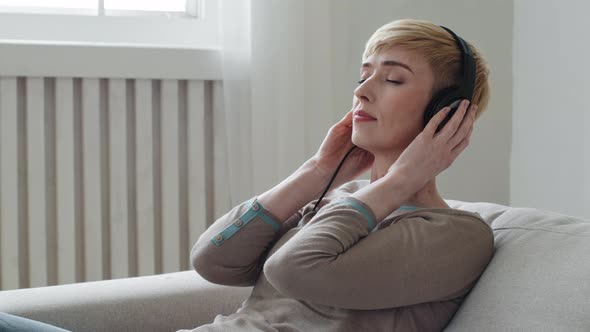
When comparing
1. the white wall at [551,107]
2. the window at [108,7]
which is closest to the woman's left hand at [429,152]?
the white wall at [551,107]

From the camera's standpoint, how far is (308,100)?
228cm

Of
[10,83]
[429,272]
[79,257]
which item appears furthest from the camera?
[79,257]

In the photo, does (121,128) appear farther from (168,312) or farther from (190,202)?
(168,312)

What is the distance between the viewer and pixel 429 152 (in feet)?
3.79

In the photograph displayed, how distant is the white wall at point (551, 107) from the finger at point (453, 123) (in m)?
1.16

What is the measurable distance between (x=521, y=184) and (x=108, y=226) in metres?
1.31

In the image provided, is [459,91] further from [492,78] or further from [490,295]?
[492,78]

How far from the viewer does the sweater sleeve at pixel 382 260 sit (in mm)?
1038

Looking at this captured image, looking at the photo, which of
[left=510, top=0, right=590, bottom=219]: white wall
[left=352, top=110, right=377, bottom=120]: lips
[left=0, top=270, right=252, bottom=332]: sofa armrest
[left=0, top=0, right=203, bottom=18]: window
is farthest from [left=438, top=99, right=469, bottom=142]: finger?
[left=0, top=0, right=203, bottom=18]: window

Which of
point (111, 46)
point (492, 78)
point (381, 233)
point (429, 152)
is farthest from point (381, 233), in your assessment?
point (492, 78)

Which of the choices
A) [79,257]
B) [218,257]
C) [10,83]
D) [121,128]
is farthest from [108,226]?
[218,257]

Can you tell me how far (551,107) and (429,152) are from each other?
1.32 meters

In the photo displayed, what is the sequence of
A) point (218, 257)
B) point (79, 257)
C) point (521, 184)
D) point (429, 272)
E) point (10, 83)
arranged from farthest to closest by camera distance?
point (521, 184) < point (79, 257) < point (10, 83) < point (218, 257) < point (429, 272)

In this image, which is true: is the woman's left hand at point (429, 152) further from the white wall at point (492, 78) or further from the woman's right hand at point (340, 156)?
the white wall at point (492, 78)
